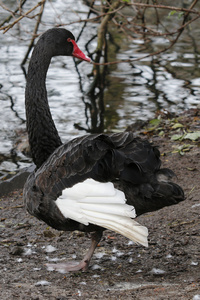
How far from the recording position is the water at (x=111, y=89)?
6.53 meters

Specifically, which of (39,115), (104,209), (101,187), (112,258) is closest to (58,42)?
(39,115)

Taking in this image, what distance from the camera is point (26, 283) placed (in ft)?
9.05

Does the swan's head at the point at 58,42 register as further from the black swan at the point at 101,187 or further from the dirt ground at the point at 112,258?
the dirt ground at the point at 112,258

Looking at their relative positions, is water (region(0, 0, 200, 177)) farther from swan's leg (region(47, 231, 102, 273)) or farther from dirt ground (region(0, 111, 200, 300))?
swan's leg (region(47, 231, 102, 273))

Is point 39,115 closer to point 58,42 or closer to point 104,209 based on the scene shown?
point 58,42

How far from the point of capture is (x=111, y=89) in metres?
7.78

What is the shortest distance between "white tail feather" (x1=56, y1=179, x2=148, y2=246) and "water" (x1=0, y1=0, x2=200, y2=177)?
2.68 m

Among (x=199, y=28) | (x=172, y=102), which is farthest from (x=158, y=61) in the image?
(x=199, y=28)

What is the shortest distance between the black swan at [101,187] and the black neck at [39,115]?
23cm

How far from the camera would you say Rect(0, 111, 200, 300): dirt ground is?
260 cm

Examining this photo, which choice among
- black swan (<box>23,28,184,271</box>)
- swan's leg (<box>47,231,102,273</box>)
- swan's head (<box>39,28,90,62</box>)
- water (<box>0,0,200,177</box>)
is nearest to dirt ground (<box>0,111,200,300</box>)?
swan's leg (<box>47,231,102,273</box>)

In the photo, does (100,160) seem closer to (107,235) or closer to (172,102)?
(107,235)

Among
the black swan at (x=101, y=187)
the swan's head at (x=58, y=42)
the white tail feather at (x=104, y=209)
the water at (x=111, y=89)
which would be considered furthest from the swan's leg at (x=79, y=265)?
the water at (x=111, y=89)

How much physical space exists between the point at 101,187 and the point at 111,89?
17.1 ft
